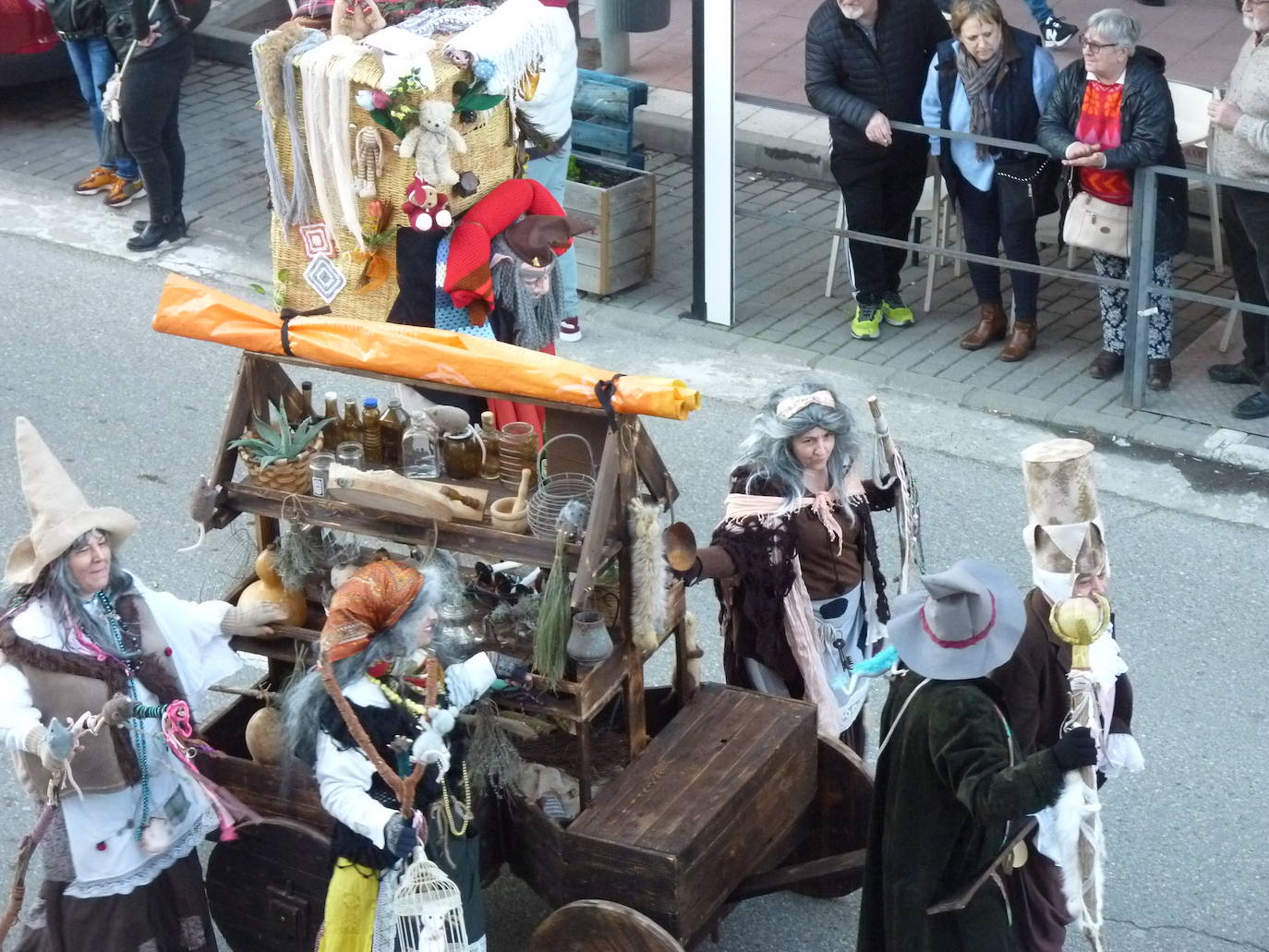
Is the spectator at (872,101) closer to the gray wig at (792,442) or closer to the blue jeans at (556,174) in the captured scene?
the blue jeans at (556,174)

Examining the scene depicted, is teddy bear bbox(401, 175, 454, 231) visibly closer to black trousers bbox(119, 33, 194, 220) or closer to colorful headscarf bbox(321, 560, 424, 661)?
colorful headscarf bbox(321, 560, 424, 661)

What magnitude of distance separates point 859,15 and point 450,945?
5280 mm

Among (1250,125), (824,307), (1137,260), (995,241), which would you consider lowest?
(824,307)

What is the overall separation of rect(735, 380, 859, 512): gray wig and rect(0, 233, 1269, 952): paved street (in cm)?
21

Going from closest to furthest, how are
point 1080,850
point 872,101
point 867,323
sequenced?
point 1080,850
point 872,101
point 867,323

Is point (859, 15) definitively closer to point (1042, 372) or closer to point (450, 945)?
point (1042, 372)

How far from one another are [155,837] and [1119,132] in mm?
5191

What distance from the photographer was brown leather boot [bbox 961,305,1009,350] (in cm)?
867

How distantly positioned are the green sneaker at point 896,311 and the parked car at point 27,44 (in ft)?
20.4

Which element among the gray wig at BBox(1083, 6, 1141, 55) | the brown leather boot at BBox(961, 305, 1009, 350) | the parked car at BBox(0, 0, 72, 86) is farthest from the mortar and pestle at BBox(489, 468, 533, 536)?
the parked car at BBox(0, 0, 72, 86)

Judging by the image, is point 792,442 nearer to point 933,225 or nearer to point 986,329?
point 986,329

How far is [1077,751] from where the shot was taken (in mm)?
3758

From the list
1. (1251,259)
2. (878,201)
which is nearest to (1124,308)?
(1251,259)

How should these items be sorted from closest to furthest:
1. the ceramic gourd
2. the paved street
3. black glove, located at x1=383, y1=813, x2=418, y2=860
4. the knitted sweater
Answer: black glove, located at x1=383, y1=813, x2=418, y2=860, the ceramic gourd, the paved street, the knitted sweater
